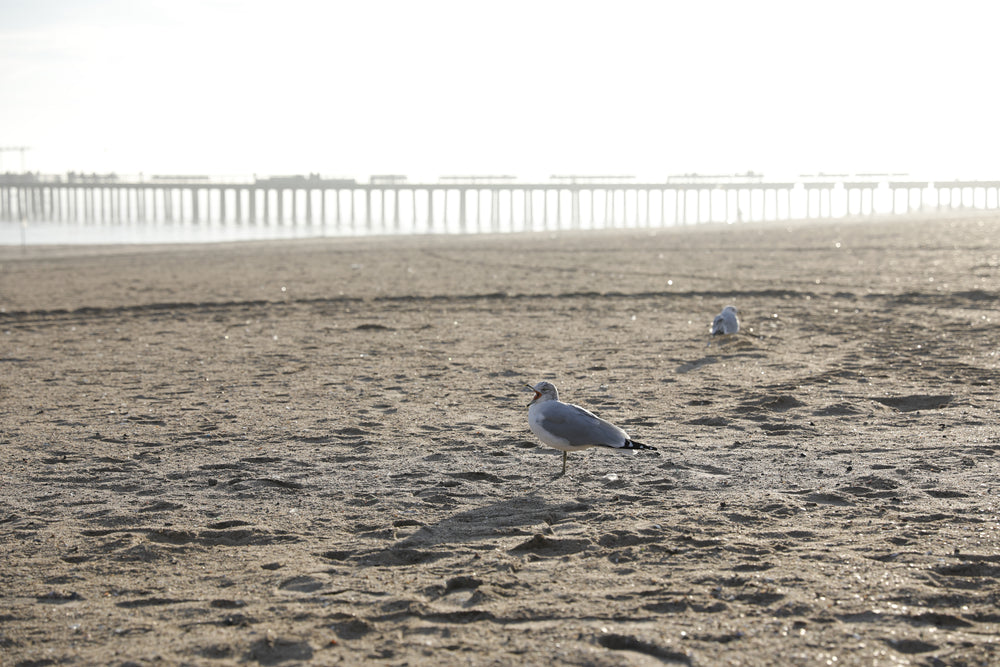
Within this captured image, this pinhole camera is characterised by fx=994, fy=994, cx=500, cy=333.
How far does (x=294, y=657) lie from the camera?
3.10 meters

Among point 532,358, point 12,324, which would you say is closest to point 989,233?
point 532,358

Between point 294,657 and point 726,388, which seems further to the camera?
point 726,388

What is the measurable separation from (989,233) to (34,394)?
22.9 m

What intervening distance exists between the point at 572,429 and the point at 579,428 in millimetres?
38

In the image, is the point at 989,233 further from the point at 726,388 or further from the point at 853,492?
the point at 853,492

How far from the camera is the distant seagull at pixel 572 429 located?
489 centimetres

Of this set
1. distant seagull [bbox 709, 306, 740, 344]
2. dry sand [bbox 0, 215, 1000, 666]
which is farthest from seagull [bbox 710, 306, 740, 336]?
dry sand [bbox 0, 215, 1000, 666]

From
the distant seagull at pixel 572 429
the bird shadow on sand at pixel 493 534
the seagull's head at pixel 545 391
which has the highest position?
the seagull's head at pixel 545 391

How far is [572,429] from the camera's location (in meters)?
4.94

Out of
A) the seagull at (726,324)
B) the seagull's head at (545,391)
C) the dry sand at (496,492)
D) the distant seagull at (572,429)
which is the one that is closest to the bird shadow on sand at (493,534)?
the dry sand at (496,492)

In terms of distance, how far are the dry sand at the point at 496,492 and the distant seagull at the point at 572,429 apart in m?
0.24

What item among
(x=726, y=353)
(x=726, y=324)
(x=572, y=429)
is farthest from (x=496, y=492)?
(x=726, y=324)

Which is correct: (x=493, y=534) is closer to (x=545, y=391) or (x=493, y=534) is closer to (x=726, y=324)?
(x=545, y=391)

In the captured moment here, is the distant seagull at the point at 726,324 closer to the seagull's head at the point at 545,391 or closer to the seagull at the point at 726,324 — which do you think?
the seagull at the point at 726,324
